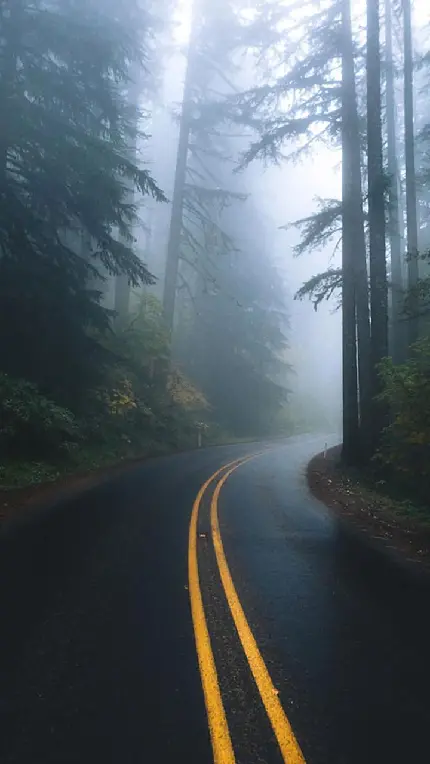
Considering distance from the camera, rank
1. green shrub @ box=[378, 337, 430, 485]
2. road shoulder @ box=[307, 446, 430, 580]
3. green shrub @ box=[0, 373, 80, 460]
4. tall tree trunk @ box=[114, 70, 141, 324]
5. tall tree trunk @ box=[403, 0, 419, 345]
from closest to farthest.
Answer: road shoulder @ box=[307, 446, 430, 580] → green shrub @ box=[378, 337, 430, 485] → green shrub @ box=[0, 373, 80, 460] → tall tree trunk @ box=[403, 0, 419, 345] → tall tree trunk @ box=[114, 70, 141, 324]

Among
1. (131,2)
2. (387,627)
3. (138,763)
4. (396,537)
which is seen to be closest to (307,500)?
(396,537)

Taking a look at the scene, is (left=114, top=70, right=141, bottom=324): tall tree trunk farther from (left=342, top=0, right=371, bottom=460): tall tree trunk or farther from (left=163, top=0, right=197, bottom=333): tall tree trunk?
(left=342, top=0, right=371, bottom=460): tall tree trunk

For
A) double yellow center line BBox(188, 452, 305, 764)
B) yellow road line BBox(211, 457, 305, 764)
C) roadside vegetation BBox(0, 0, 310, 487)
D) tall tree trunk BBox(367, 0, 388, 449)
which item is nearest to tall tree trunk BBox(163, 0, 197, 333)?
roadside vegetation BBox(0, 0, 310, 487)

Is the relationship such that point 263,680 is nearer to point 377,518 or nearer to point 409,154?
point 377,518

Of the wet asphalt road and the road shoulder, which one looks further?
the road shoulder

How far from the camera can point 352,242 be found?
15047 mm

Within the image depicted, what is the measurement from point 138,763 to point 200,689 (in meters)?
0.84

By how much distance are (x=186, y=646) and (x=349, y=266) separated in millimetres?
13196

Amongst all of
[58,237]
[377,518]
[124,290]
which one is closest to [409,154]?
[58,237]

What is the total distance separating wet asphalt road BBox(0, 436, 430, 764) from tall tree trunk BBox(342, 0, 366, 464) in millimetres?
7252

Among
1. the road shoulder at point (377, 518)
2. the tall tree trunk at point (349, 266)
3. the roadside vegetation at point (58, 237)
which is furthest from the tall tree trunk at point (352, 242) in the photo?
the roadside vegetation at point (58, 237)

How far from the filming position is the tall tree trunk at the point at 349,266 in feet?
49.4

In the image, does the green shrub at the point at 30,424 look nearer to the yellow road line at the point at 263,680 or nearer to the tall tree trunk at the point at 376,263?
the yellow road line at the point at 263,680

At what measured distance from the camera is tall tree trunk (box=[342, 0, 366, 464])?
1507cm
